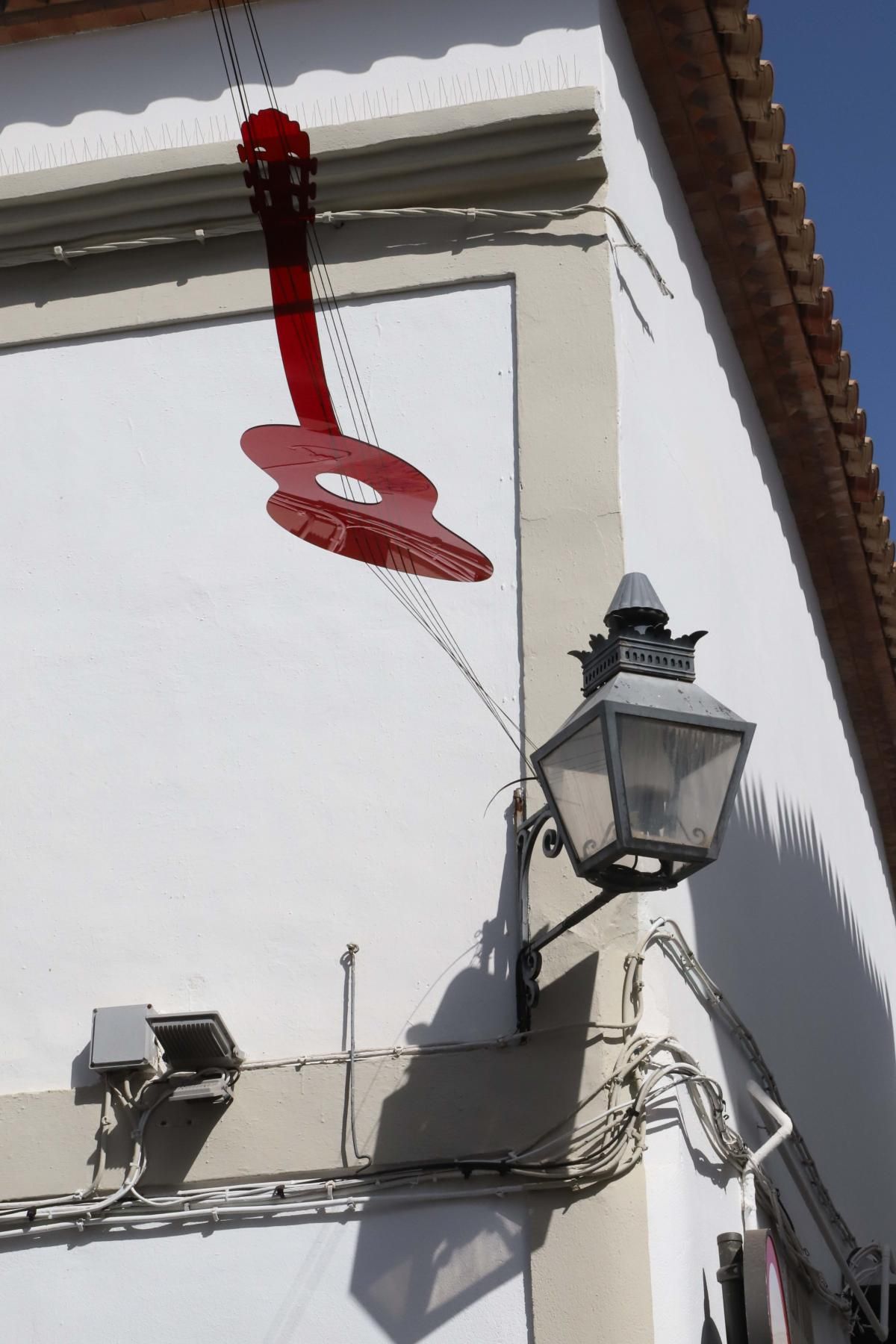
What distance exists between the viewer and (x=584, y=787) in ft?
13.2

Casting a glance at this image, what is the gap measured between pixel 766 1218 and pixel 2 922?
8.00 ft

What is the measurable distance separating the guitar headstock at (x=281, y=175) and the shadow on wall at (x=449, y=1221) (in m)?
2.66

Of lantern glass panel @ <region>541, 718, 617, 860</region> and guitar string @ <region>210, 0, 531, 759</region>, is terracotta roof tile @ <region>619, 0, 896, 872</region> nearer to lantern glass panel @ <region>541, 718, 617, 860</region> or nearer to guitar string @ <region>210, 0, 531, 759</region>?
guitar string @ <region>210, 0, 531, 759</region>

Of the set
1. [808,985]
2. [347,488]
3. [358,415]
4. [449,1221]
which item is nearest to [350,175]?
[358,415]

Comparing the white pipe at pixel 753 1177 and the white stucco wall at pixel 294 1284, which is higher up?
the white pipe at pixel 753 1177

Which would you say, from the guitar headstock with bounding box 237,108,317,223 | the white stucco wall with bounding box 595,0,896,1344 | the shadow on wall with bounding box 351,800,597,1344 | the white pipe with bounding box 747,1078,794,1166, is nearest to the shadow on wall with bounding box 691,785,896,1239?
the white stucco wall with bounding box 595,0,896,1344

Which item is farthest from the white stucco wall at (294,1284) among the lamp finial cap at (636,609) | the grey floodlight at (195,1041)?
the lamp finial cap at (636,609)

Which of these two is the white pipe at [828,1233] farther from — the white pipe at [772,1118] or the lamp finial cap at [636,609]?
the lamp finial cap at [636,609]

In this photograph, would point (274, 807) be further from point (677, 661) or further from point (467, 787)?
point (677, 661)

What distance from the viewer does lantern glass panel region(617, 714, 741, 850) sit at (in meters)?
3.91

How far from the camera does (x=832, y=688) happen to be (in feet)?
32.0

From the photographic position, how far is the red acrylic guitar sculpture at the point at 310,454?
5215mm

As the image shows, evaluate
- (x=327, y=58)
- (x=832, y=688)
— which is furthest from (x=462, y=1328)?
(x=832, y=688)

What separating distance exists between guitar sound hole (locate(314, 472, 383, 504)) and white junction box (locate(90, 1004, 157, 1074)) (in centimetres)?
162
